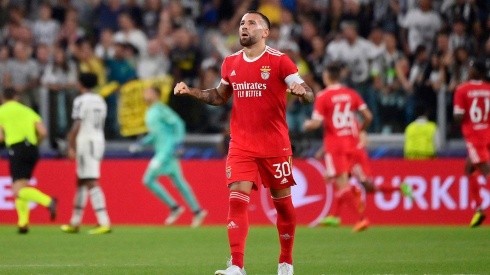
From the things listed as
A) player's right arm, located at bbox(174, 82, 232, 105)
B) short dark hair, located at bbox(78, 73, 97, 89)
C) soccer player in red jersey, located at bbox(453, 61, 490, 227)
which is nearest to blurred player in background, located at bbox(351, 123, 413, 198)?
soccer player in red jersey, located at bbox(453, 61, 490, 227)

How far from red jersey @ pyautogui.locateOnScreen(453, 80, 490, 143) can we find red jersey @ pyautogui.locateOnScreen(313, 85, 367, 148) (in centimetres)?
153

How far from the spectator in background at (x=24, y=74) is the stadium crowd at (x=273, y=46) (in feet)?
0.07

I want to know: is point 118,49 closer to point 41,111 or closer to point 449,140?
point 41,111

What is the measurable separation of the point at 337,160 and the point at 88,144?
4016mm

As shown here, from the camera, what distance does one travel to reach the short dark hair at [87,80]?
1895cm

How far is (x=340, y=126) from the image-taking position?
64.1ft

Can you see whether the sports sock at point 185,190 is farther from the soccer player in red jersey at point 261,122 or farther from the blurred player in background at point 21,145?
the soccer player in red jersey at point 261,122

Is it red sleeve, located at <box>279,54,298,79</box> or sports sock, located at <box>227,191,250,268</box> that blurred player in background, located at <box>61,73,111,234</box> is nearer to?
red sleeve, located at <box>279,54,298,79</box>

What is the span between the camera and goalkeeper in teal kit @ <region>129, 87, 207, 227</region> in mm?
21344

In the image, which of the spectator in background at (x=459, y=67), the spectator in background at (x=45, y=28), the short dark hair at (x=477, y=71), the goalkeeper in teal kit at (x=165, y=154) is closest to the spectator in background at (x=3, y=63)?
the spectator in background at (x=45, y=28)

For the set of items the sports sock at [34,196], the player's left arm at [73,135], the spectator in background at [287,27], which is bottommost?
the sports sock at [34,196]

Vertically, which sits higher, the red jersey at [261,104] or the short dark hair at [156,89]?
the red jersey at [261,104]

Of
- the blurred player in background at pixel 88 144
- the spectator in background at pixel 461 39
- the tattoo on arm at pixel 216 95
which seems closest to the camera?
the tattoo on arm at pixel 216 95

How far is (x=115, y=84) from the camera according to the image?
22578 mm
